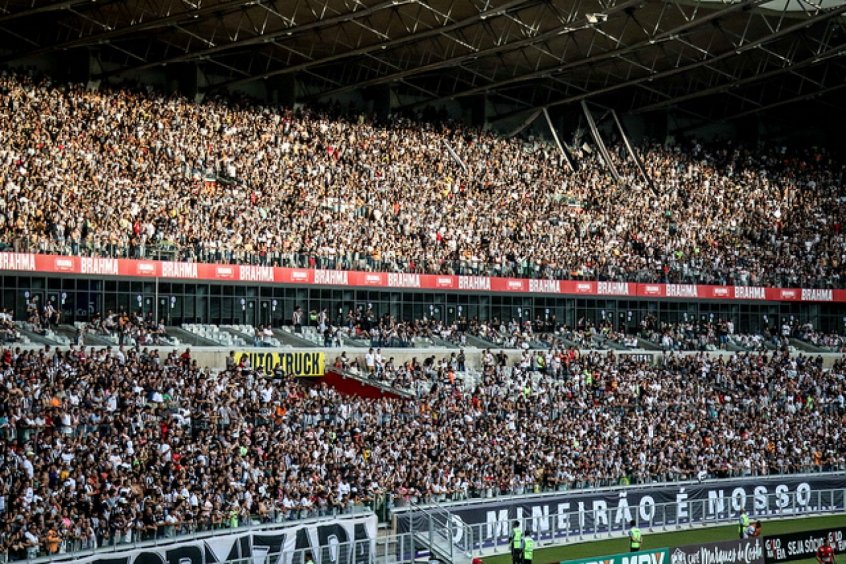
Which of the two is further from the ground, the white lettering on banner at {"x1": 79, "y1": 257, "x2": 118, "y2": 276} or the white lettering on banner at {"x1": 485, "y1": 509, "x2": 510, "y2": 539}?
the white lettering on banner at {"x1": 79, "y1": 257, "x2": 118, "y2": 276}

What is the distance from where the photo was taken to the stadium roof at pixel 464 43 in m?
52.3

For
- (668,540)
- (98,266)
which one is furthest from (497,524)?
(98,266)

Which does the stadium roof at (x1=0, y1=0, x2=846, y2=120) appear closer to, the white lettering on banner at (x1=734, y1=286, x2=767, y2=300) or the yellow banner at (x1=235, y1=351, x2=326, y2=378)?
the white lettering on banner at (x1=734, y1=286, x2=767, y2=300)

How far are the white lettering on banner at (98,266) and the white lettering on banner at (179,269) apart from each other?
1930 mm

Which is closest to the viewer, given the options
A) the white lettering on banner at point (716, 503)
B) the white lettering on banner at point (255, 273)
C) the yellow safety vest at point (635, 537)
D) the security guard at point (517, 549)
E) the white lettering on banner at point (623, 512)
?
the security guard at point (517, 549)

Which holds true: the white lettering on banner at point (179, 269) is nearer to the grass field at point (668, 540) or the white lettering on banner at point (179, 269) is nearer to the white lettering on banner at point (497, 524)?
the white lettering on banner at point (497, 524)

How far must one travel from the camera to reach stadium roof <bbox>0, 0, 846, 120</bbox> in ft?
172

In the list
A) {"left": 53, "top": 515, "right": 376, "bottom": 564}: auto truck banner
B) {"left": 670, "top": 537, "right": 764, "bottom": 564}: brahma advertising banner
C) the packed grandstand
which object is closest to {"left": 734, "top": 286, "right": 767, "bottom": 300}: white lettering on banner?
the packed grandstand

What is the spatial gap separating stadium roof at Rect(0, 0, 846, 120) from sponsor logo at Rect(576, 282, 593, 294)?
9712 mm

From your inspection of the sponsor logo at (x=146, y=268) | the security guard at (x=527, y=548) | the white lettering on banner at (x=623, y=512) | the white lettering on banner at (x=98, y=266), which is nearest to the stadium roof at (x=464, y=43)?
the white lettering on banner at (x=98, y=266)

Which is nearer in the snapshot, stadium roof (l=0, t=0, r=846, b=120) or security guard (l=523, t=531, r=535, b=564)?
security guard (l=523, t=531, r=535, b=564)

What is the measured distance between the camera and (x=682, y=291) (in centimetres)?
6141

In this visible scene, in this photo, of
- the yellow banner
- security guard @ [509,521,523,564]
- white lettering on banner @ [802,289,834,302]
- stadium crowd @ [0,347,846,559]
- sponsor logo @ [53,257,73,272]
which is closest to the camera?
stadium crowd @ [0,347,846,559]

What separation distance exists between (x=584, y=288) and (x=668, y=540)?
19515 millimetres
